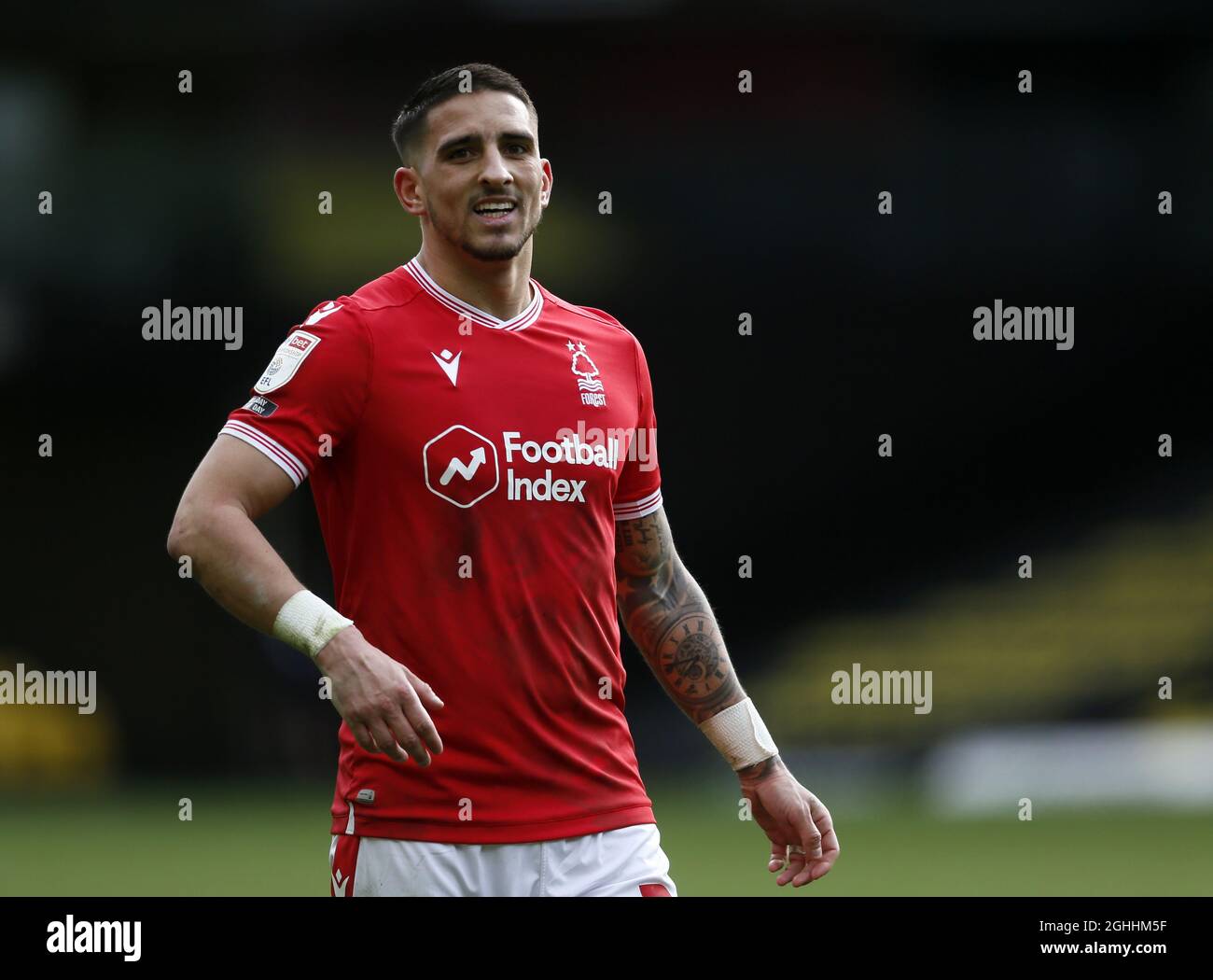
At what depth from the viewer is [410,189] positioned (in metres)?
4.58

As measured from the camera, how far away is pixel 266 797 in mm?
18047

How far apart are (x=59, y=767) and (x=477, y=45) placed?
8608mm

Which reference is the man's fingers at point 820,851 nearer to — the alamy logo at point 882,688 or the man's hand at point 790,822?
the man's hand at point 790,822

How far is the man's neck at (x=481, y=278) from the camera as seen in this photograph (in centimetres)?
440

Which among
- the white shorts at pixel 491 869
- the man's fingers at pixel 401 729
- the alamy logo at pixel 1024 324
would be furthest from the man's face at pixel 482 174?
the alamy logo at pixel 1024 324

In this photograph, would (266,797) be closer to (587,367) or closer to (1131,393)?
(1131,393)

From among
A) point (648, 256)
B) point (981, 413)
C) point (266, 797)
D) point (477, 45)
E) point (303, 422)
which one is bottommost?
point (266, 797)

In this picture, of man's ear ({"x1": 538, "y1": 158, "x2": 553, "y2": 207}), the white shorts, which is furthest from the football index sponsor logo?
the white shorts

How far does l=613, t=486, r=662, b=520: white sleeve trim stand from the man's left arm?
14mm

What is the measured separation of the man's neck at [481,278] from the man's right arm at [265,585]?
28.7 inches

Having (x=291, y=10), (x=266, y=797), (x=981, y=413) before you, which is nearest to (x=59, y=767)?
(x=266, y=797)
